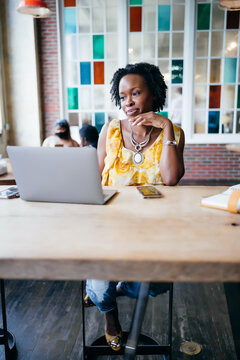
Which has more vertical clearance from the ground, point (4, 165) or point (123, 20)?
point (123, 20)

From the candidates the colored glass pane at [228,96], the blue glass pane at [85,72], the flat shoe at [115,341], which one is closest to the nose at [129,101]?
the flat shoe at [115,341]

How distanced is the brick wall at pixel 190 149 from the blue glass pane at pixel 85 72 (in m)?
0.49

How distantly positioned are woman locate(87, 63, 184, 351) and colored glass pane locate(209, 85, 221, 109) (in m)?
4.13

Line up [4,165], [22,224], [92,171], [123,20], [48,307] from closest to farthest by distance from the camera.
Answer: [22,224] → [92,171] → [48,307] → [4,165] → [123,20]

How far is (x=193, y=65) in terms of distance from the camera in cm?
564

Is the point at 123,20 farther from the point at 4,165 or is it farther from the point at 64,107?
the point at 4,165

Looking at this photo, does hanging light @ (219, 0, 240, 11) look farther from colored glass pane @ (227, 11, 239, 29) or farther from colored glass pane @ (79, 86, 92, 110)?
colored glass pane @ (79, 86, 92, 110)

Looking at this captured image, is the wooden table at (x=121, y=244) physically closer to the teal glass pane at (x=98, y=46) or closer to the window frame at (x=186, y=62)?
the window frame at (x=186, y=62)

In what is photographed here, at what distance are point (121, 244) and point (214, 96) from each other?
A: 5.56 meters

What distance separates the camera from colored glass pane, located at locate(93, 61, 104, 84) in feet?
19.2

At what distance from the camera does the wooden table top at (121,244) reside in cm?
72

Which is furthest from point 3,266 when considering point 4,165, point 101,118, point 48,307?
point 101,118

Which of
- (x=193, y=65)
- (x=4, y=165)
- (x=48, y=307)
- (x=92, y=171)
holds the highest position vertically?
(x=193, y=65)

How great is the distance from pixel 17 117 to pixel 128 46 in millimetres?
2451
